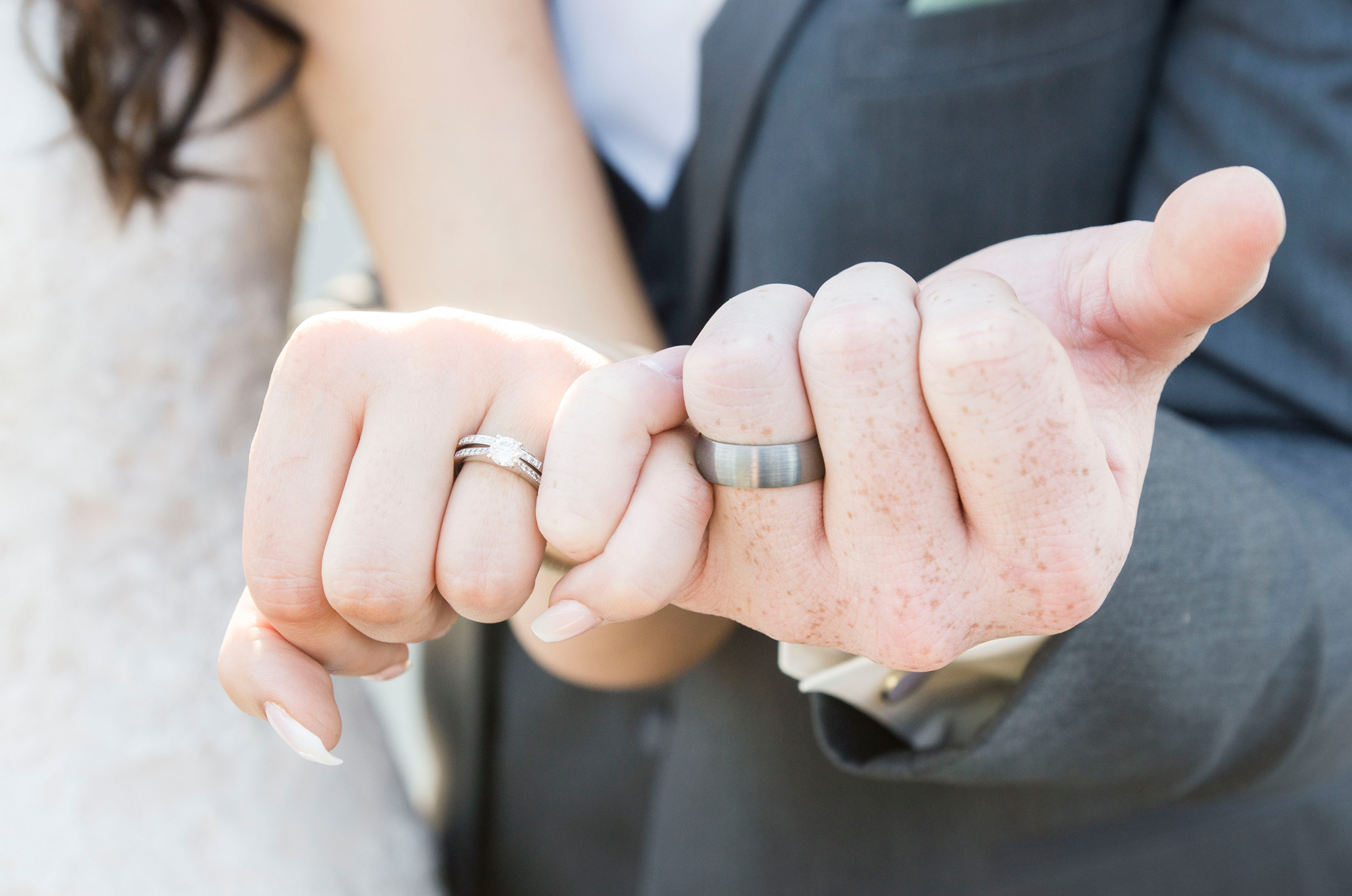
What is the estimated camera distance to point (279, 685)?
0.30m

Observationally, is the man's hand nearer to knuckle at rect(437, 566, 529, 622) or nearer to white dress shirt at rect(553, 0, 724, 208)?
knuckle at rect(437, 566, 529, 622)

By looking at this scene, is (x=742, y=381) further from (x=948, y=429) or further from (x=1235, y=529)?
(x=1235, y=529)

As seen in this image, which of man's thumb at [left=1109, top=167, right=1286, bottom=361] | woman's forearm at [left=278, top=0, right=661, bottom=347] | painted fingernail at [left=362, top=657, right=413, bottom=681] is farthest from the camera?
woman's forearm at [left=278, top=0, right=661, bottom=347]

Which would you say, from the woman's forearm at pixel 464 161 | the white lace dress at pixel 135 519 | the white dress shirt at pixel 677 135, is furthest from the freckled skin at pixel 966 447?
the white lace dress at pixel 135 519

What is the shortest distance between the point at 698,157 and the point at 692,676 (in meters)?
0.45

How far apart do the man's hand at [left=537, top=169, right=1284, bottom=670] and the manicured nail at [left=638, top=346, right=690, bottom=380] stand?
0.02m

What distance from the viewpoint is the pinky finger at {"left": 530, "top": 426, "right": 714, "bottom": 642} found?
0.29m

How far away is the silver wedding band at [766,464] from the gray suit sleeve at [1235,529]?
19 cm

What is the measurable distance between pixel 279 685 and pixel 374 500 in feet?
0.28

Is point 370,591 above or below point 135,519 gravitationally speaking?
above

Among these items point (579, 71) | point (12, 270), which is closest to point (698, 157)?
point (579, 71)

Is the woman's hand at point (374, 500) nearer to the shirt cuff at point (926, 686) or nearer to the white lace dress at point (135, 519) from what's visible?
the shirt cuff at point (926, 686)

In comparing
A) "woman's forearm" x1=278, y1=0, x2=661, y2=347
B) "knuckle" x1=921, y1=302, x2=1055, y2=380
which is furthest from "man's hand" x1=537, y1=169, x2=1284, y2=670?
"woman's forearm" x1=278, y1=0, x2=661, y2=347

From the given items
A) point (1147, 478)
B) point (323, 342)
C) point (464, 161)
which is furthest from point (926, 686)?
point (464, 161)
